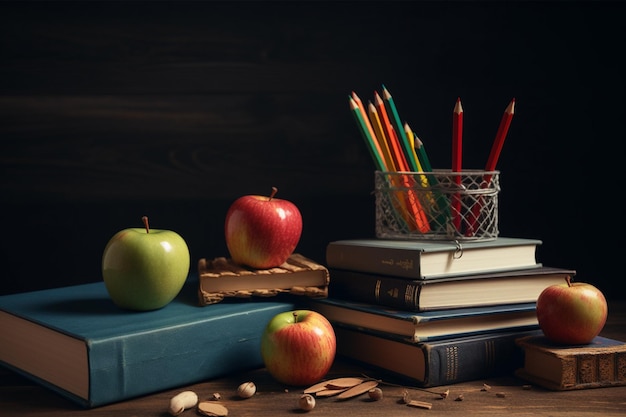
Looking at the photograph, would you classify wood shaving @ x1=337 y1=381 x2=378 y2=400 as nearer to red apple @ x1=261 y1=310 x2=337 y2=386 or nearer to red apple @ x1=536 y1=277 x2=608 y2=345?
red apple @ x1=261 y1=310 x2=337 y2=386

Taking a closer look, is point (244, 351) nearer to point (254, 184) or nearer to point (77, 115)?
point (254, 184)

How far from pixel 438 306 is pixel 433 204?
0.66 ft

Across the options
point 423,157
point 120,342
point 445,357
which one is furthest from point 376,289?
point 120,342

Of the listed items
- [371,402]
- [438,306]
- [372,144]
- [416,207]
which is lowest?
[371,402]

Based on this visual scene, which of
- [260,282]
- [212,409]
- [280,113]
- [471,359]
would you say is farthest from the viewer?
[280,113]

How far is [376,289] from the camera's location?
1.15 meters

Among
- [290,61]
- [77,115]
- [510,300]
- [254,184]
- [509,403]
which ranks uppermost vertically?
[290,61]

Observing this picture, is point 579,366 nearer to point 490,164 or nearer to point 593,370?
point 593,370

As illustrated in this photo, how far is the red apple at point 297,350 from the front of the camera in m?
1.04

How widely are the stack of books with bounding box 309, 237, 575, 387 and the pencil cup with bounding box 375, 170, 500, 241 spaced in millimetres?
44

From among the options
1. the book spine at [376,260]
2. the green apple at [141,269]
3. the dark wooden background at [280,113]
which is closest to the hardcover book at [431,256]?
the book spine at [376,260]

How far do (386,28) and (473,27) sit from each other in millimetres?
183

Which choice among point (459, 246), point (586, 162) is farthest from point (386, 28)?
point (459, 246)

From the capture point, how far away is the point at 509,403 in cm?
98
